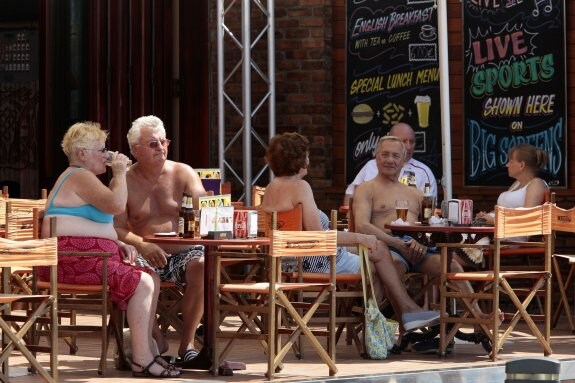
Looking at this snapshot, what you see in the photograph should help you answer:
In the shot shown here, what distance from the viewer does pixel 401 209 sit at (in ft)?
31.2

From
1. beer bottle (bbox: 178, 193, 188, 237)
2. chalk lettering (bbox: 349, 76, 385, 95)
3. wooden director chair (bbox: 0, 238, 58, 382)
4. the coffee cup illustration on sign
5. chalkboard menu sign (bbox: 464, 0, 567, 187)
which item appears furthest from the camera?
chalk lettering (bbox: 349, 76, 385, 95)

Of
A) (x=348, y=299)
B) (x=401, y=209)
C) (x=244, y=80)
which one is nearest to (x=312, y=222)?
(x=348, y=299)

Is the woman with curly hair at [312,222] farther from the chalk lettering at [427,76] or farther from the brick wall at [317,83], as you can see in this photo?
the brick wall at [317,83]

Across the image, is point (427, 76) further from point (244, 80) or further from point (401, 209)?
point (401, 209)

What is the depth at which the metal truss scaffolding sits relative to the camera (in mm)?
12164

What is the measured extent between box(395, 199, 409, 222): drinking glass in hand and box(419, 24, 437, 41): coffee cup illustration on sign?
353cm

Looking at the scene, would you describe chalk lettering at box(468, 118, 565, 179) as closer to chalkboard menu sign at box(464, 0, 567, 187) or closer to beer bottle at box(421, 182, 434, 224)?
chalkboard menu sign at box(464, 0, 567, 187)

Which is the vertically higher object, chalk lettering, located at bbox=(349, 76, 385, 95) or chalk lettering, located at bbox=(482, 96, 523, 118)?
chalk lettering, located at bbox=(349, 76, 385, 95)

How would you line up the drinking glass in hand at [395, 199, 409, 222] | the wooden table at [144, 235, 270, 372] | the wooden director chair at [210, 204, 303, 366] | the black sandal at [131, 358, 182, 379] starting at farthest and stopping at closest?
the drinking glass in hand at [395, 199, 409, 222] → the wooden table at [144, 235, 270, 372] → the wooden director chair at [210, 204, 303, 366] → the black sandal at [131, 358, 182, 379]

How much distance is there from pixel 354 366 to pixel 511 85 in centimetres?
459

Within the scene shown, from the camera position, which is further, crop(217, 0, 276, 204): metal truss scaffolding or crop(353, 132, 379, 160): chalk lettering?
crop(353, 132, 379, 160): chalk lettering

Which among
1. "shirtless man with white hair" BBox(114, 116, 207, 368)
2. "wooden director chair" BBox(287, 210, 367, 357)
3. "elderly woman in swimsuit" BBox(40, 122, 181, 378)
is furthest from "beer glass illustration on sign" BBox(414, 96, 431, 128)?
"elderly woman in swimsuit" BBox(40, 122, 181, 378)

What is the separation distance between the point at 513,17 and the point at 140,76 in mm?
3136

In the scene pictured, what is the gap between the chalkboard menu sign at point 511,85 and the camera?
40.9 feet
